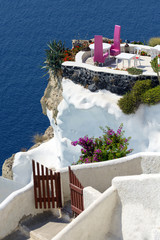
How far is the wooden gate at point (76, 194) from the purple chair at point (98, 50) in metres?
15.4

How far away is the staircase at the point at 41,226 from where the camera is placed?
655 inches

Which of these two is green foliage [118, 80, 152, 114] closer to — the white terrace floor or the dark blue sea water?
the white terrace floor

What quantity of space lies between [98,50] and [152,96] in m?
4.96

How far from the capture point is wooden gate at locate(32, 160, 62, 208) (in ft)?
57.1

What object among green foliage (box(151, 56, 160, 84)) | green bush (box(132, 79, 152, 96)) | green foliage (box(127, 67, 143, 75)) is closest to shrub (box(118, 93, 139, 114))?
green bush (box(132, 79, 152, 96))

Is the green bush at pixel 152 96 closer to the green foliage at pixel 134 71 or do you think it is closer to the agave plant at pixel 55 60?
the green foliage at pixel 134 71

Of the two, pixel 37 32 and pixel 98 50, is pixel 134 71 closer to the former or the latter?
pixel 98 50

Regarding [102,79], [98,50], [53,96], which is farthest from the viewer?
[53,96]

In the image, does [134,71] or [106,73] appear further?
[106,73]

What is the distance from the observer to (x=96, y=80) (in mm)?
30922

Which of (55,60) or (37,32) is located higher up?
Answer: (37,32)

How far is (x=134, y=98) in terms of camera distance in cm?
2931

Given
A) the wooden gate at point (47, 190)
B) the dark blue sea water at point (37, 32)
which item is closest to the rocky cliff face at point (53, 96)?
the dark blue sea water at point (37, 32)

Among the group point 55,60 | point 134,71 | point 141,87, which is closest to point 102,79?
point 134,71
